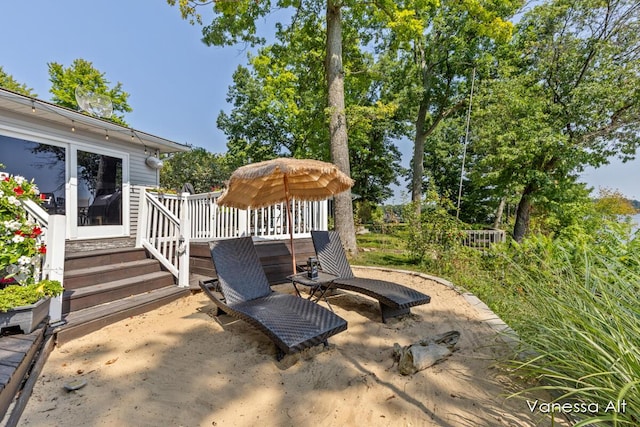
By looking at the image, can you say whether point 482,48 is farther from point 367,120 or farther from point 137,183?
point 137,183

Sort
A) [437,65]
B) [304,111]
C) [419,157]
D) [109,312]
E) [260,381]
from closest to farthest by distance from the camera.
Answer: [260,381], [109,312], [437,65], [304,111], [419,157]

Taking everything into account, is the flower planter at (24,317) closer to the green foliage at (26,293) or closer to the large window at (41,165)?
the green foliage at (26,293)

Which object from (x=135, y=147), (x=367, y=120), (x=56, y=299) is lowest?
(x=56, y=299)

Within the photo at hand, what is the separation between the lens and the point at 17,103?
4.69 meters

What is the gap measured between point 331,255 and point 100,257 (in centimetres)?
373

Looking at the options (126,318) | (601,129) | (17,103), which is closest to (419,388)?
(126,318)

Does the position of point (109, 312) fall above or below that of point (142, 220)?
below

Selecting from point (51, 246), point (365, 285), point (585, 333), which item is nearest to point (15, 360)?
point (51, 246)

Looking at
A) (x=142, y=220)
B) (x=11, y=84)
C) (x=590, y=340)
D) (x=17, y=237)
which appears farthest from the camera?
(x=11, y=84)

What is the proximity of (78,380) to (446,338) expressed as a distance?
3459 mm

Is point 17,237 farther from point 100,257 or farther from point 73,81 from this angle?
point 73,81

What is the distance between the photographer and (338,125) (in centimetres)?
795

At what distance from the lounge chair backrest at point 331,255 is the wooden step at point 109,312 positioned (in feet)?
7.73

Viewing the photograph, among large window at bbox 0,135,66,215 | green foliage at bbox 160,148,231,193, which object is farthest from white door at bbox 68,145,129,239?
green foliage at bbox 160,148,231,193
